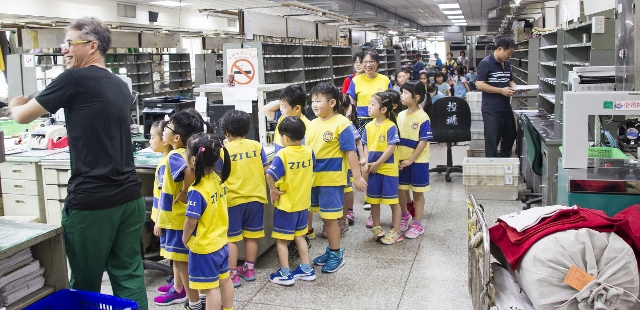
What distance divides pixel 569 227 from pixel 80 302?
6.30ft

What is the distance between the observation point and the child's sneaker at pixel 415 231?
467cm

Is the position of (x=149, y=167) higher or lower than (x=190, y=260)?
higher

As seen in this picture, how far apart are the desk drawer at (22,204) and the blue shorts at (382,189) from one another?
8.46 ft

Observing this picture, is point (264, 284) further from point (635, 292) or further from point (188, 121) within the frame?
point (635, 292)

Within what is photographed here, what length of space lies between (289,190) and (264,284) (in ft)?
2.15

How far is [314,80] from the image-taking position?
39.1ft

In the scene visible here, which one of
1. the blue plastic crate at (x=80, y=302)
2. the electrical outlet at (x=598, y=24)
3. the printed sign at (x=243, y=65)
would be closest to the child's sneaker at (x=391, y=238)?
the electrical outlet at (x=598, y=24)

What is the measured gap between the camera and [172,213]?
10.5 feet

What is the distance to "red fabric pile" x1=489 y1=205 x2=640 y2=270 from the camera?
6.88 feet

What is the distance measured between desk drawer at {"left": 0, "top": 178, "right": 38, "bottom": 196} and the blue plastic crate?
8.00 ft

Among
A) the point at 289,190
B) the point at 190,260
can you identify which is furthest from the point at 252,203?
the point at 190,260

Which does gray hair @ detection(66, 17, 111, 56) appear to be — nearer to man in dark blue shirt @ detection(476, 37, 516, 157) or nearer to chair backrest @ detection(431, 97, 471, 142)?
man in dark blue shirt @ detection(476, 37, 516, 157)

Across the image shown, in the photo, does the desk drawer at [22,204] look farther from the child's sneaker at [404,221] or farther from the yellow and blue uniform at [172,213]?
the child's sneaker at [404,221]

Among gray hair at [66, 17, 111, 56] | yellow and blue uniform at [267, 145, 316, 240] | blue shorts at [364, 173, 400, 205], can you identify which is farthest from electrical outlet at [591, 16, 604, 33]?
gray hair at [66, 17, 111, 56]
